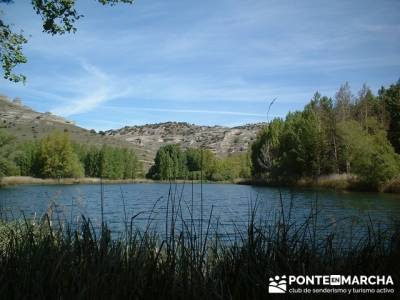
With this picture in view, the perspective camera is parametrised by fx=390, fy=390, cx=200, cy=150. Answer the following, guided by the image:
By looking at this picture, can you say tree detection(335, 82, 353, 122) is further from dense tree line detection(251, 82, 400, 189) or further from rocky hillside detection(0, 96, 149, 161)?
rocky hillside detection(0, 96, 149, 161)

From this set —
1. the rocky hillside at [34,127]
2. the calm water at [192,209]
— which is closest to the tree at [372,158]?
the calm water at [192,209]

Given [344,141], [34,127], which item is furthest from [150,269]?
[34,127]

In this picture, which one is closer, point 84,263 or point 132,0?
point 84,263

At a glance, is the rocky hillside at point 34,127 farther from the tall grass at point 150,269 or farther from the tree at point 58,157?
the tall grass at point 150,269

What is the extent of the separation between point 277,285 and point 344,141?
50554 mm

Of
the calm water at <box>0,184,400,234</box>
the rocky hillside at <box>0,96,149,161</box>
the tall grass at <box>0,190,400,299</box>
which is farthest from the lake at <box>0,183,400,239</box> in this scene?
the rocky hillside at <box>0,96,149,161</box>

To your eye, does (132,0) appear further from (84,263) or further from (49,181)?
(49,181)

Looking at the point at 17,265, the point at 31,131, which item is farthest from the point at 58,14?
the point at 31,131

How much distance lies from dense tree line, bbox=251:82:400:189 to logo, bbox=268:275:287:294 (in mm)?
42571

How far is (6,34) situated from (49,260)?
6183mm

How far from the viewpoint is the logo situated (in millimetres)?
2922

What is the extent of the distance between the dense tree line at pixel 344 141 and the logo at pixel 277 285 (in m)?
42.6

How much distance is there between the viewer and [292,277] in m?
3.08

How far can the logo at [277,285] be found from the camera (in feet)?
9.59
